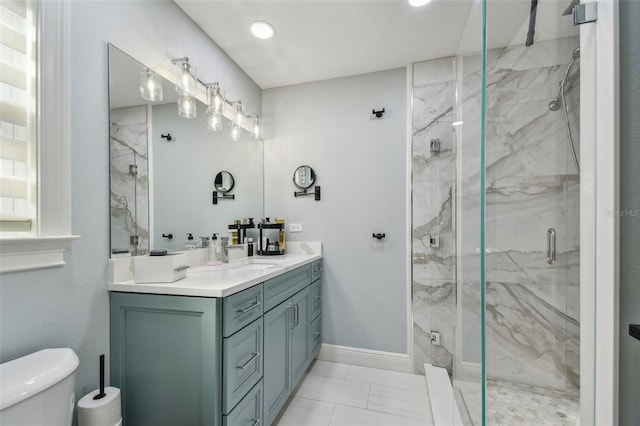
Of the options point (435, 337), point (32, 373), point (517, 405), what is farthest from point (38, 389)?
point (435, 337)

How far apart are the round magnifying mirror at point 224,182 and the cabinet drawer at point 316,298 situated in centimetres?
106

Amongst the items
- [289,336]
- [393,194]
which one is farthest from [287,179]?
[289,336]

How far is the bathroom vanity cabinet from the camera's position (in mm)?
1102

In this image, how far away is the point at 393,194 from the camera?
2307mm

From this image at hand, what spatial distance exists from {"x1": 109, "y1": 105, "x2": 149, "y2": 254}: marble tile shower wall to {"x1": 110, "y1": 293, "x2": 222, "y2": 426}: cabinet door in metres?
0.30

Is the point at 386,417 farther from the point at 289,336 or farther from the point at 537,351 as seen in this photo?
the point at 537,351

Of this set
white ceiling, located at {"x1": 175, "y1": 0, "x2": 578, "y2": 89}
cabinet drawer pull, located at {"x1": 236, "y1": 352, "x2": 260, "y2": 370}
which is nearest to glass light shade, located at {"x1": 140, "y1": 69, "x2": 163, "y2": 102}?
white ceiling, located at {"x1": 175, "y1": 0, "x2": 578, "y2": 89}

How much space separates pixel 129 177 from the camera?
1338mm

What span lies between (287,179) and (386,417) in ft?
6.59

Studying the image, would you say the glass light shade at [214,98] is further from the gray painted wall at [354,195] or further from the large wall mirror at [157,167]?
the gray painted wall at [354,195]

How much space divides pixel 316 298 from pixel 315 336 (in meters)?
0.31

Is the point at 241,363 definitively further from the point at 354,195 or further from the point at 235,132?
the point at 235,132

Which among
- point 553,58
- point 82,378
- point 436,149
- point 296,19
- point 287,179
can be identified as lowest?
point 82,378

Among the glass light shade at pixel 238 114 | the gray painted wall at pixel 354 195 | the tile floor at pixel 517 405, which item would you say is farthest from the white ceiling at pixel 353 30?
the tile floor at pixel 517 405
